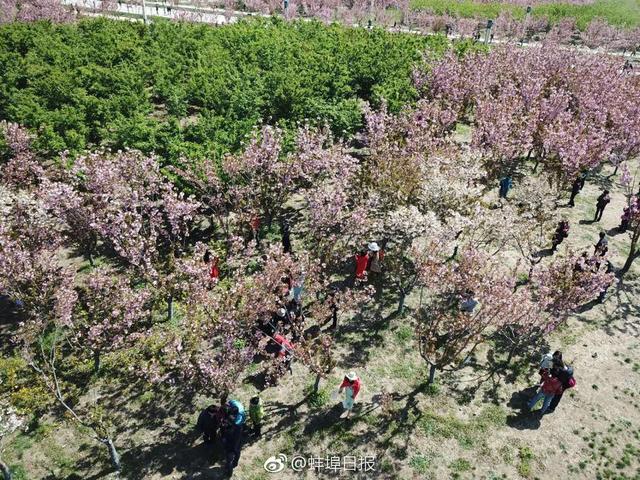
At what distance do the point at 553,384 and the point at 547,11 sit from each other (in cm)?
7513

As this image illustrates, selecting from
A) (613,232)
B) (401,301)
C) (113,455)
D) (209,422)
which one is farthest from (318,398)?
(613,232)

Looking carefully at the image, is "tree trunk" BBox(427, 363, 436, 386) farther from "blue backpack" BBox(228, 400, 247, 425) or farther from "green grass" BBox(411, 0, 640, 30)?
"green grass" BBox(411, 0, 640, 30)

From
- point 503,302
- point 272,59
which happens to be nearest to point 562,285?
point 503,302

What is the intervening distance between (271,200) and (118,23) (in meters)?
30.4

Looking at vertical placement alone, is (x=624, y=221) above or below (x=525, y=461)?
above

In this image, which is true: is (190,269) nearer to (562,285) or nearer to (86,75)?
(562,285)

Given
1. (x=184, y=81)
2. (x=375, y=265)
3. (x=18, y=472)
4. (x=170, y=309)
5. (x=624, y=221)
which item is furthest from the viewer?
(x=184, y=81)

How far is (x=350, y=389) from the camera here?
45.0ft

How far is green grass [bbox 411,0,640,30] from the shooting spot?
229ft

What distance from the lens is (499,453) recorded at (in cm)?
1366

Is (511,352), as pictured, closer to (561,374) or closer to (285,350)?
(561,374)

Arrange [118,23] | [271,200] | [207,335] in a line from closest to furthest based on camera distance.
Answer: [207,335] < [271,200] < [118,23]

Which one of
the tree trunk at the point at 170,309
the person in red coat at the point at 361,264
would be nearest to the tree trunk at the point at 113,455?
the tree trunk at the point at 170,309

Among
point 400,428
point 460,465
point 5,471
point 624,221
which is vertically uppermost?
point 624,221
